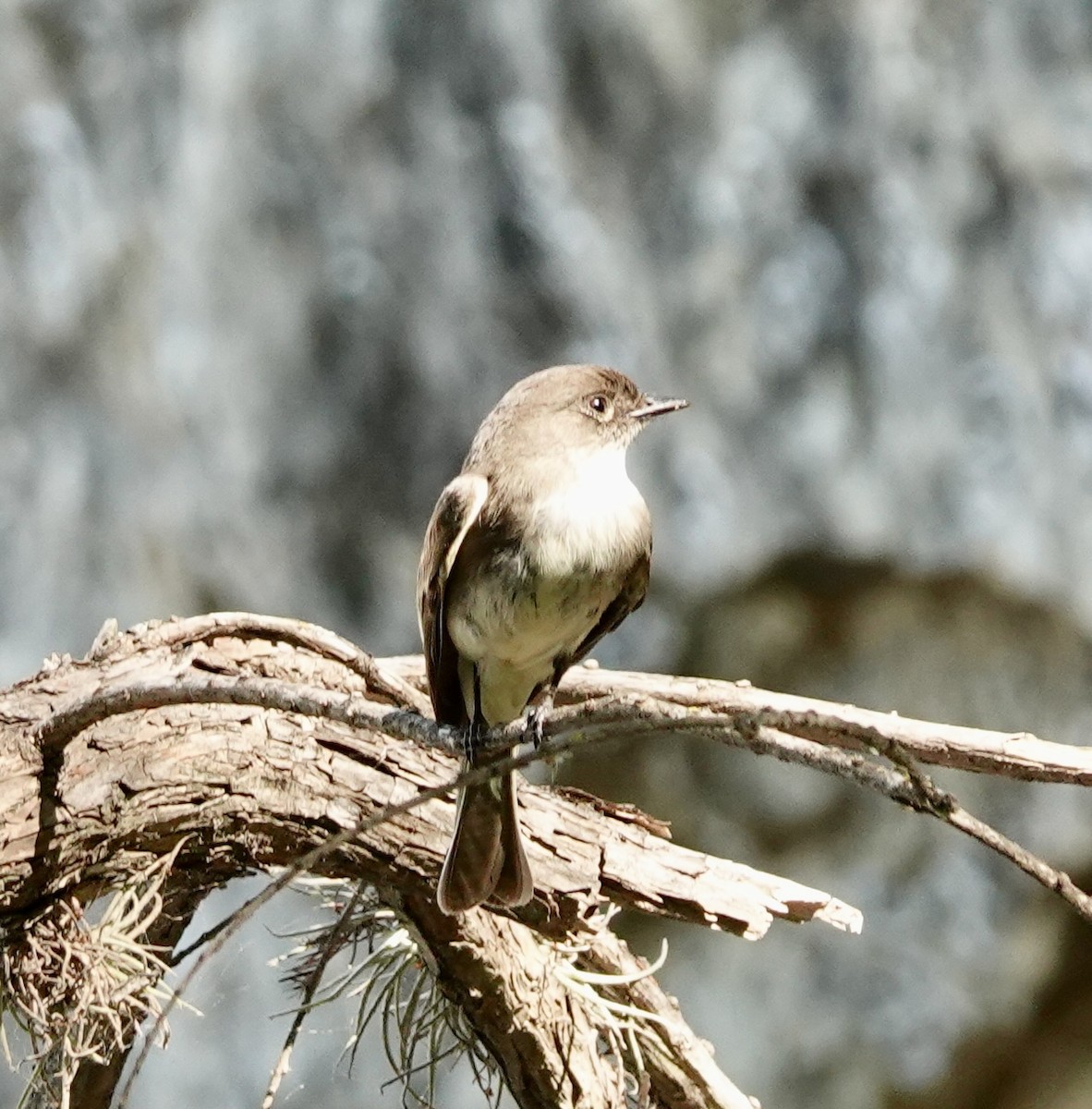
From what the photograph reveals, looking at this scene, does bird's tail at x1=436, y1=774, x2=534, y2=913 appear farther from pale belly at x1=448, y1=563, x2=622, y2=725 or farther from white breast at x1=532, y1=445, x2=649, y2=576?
white breast at x1=532, y1=445, x2=649, y2=576

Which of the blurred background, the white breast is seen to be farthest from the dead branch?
the blurred background

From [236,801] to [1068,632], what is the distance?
2855 mm

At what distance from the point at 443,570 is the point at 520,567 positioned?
0.16 m

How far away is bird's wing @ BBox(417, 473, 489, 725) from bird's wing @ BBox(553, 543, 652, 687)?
8.3 inches

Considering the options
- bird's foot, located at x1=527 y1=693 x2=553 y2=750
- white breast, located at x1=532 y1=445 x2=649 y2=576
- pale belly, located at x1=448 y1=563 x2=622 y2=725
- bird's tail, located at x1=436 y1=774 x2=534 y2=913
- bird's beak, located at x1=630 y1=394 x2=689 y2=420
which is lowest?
bird's tail, located at x1=436 y1=774 x2=534 y2=913

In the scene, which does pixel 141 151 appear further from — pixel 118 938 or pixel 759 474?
pixel 118 938

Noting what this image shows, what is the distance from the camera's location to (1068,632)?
417 cm

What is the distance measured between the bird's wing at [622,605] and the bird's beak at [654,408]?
0.28m

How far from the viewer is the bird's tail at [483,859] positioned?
2.12 m

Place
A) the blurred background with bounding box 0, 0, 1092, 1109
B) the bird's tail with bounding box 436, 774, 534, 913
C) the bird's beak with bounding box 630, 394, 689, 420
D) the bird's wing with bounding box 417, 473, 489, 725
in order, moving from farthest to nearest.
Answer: the blurred background with bounding box 0, 0, 1092, 1109 < the bird's beak with bounding box 630, 394, 689, 420 < the bird's wing with bounding box 417, 473, 489, 725 < the bird's tail with bounding box 436, 774, 534, 913

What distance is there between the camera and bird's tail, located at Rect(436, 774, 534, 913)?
83.4 inches

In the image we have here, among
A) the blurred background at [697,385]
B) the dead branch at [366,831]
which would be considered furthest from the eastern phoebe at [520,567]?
the blurred background at [697,385]

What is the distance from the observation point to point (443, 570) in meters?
2.39

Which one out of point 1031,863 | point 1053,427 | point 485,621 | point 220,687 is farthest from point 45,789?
point 1053,427
